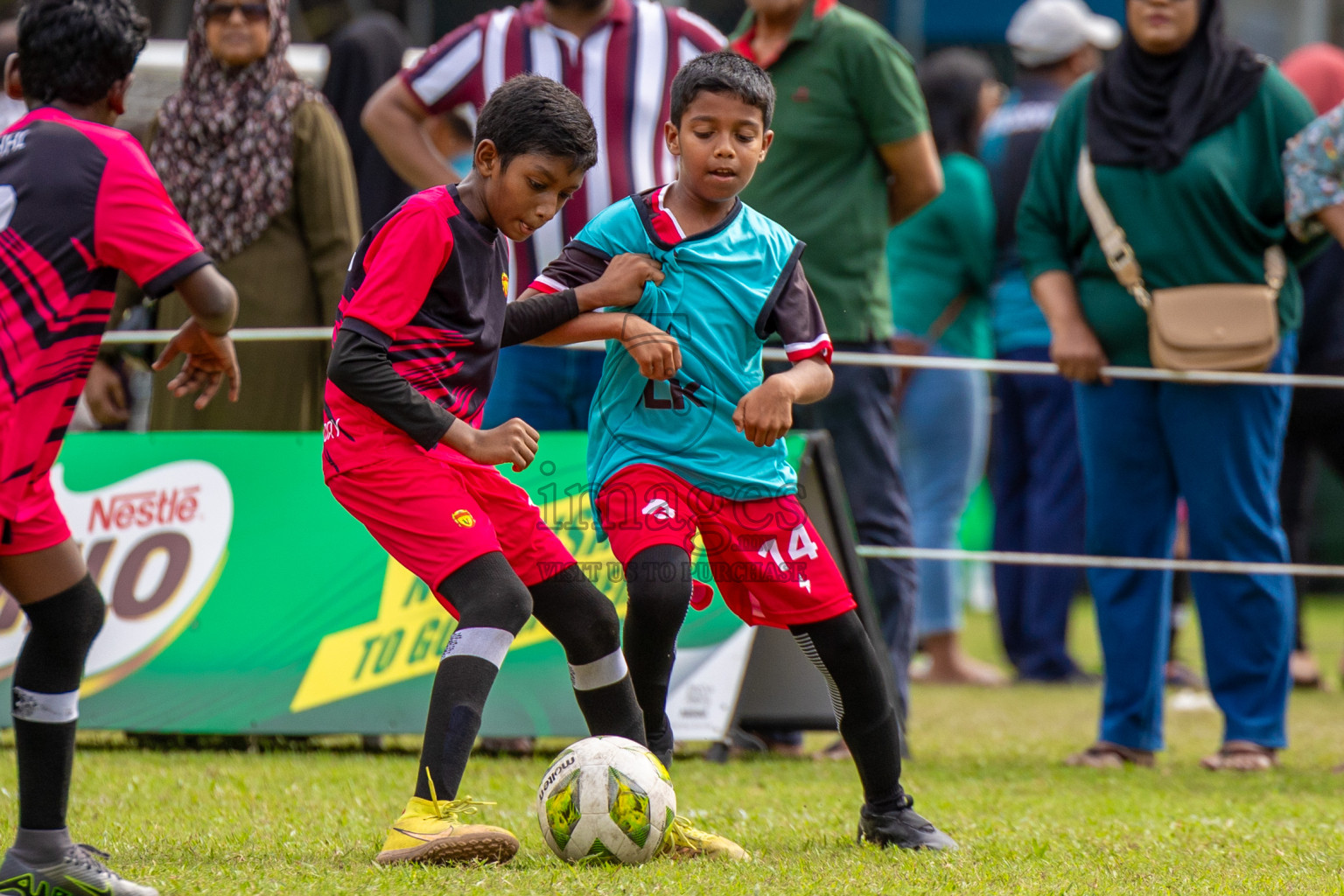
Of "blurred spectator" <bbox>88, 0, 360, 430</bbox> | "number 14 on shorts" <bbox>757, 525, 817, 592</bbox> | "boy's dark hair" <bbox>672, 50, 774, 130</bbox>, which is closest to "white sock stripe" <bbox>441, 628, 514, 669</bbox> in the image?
"number 14 on shorts" <bbox>757, 525, 817, 592</bbox>

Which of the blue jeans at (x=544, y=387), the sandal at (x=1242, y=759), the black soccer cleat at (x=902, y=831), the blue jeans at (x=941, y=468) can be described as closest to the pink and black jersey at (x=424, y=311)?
the black soccer cleat at (x=902, y=831)

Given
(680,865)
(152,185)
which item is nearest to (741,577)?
(680,865)

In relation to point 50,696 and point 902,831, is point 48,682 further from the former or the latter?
point 902,831

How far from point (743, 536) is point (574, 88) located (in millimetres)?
2314

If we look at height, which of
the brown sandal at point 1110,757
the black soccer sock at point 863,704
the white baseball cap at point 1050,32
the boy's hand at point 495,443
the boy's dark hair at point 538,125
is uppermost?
the white baseball cap at point 1050,32

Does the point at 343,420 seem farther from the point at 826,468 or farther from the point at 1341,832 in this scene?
the point at 1341,832

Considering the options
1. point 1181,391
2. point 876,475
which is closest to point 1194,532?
point 1181,391

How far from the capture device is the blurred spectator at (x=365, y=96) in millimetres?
6949

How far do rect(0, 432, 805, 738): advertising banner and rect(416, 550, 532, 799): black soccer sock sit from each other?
1745 mm

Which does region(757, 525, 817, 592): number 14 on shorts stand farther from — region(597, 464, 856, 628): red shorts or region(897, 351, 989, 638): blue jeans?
region(897, 351, 989, 638): blue jeans

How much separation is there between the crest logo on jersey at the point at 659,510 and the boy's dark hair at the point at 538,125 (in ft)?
2.52

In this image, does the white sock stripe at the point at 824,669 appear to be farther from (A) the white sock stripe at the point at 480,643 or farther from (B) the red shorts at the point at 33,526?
(B) the red shorts at the point at 33,526

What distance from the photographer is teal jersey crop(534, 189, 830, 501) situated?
3.66 meters

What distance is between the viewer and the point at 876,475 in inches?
222
